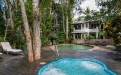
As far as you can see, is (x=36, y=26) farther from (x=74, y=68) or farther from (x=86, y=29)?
(x=86, y=29)

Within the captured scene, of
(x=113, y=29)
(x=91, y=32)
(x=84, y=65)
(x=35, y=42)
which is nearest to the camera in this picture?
(x=84, y=65)

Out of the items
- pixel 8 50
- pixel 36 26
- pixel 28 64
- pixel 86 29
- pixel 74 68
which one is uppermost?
pixel 86 29

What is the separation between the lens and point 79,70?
6617mm

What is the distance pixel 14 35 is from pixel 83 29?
1716 cm

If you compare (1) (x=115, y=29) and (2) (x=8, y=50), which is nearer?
(2) (x=8, y=50)

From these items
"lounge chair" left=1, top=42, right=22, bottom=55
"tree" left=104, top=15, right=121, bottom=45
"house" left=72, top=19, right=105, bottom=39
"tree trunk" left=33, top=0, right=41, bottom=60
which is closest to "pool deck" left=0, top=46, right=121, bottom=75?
"tree trunk" left=33, top=0, right=41, bottom=60

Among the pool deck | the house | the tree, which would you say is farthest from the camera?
the house

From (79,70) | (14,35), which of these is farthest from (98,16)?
(14,35)

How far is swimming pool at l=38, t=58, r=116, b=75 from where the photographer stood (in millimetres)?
5991

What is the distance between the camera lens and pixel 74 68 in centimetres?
702

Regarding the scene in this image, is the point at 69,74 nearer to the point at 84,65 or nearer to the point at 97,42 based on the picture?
the point at 84,65

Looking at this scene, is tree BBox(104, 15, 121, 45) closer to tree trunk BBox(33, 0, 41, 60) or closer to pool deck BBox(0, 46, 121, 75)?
pool deck BBox(0, 46, 121, 75)

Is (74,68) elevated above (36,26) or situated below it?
below

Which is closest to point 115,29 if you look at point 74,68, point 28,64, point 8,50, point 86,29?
point 74,68
